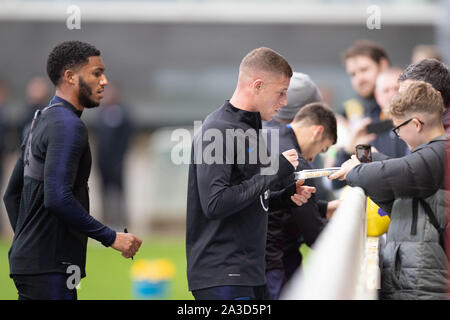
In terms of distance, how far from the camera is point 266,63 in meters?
3.50

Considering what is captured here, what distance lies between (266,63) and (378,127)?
173 cm

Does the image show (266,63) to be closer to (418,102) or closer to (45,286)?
(418,102)

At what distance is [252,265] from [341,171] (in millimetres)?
580

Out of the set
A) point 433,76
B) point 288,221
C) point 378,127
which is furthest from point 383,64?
point 433,76

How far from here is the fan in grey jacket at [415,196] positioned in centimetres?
304

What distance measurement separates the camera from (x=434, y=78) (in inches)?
144

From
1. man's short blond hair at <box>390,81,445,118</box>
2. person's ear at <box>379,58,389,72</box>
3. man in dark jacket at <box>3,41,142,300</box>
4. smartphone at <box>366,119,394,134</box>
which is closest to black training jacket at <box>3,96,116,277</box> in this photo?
man in dark jacket at <box>3,41,142,300</box>

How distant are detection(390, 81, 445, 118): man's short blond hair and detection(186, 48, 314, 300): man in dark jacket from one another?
48 cm

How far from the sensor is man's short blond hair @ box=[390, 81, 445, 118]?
328 centimetres

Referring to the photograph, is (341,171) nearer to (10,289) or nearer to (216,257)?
(216,257)

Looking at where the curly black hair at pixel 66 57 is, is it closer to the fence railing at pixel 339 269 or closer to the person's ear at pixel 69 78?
the person's ear at pixel 69 78

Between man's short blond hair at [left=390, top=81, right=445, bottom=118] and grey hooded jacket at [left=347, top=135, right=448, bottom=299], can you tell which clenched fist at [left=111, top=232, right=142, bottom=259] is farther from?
man's short blond hair at [left=390, top=81, right=445, bottom=118]

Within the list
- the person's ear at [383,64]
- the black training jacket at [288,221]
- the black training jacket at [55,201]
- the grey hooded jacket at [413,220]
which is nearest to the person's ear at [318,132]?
the black training jacket at [288,221]

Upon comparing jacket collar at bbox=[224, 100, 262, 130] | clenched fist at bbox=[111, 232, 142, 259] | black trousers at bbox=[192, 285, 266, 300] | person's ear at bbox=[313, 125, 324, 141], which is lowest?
black trousers at bbox=[192, 285, 266, 300]
